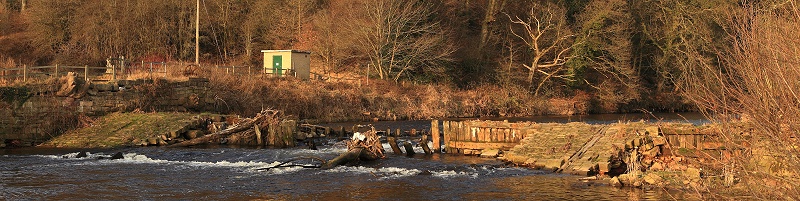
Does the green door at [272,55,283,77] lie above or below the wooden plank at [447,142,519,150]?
above

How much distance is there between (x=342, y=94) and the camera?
51.9m

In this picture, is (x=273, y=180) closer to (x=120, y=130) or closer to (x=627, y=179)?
(x=627, y=179)

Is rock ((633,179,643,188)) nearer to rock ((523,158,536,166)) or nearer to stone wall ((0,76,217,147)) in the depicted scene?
rock ((523,158,536,166))

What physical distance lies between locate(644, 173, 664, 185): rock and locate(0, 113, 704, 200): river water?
0.38m

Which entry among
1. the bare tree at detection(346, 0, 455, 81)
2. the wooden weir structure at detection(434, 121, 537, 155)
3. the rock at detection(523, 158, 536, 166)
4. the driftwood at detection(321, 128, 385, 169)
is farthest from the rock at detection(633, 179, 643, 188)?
the bare tree at detection(346, 0, 455, 81)

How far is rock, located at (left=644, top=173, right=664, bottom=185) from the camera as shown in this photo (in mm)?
18839

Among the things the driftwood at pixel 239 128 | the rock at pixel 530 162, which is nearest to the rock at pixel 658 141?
the rock at pixel 530 162

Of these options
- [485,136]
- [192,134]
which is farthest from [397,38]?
[485,136]

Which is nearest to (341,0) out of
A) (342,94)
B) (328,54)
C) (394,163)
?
(328,54)

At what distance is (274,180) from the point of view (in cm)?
2155

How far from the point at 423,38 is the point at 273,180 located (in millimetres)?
38076

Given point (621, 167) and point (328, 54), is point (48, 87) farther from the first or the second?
point (328, 54)

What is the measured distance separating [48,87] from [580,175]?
24808 mm

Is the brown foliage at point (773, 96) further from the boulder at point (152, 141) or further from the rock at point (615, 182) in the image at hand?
the boulder at point (152, 141)
